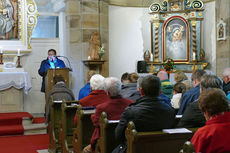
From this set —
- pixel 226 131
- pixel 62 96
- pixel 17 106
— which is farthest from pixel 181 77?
pixel 17 106

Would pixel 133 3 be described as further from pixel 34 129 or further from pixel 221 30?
pixel 34 129

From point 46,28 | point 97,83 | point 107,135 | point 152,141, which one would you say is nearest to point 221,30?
point 46,28

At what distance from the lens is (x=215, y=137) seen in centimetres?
218

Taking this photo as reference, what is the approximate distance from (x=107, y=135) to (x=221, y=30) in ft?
22.0

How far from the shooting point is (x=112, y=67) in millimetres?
11352

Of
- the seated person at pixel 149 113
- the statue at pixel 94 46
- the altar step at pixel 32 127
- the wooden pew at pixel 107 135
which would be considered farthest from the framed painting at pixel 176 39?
the seated person at pixel 149 113

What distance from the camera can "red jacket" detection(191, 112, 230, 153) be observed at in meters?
2.18

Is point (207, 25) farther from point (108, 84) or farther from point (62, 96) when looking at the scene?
point (108, 84)

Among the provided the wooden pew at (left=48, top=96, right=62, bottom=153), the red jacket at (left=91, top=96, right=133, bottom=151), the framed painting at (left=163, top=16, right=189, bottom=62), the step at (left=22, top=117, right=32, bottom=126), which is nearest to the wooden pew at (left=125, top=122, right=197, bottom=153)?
the red jacket at (left=91, top=96, right=133, bottom=151)

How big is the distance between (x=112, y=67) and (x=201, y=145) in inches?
362

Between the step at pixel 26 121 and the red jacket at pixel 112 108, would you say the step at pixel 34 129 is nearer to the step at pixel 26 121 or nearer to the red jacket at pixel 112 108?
the step at pixel 26 121

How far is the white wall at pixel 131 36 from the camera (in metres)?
11.1

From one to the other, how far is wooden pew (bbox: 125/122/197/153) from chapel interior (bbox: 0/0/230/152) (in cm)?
654

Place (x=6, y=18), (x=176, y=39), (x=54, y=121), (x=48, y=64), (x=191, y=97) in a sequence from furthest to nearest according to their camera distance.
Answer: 1. (x=176, y=39)
2. (x=6, y=18)
3. (x=48, y=64)
4. (x=54, y=121)
5. (x=191, y=97)
